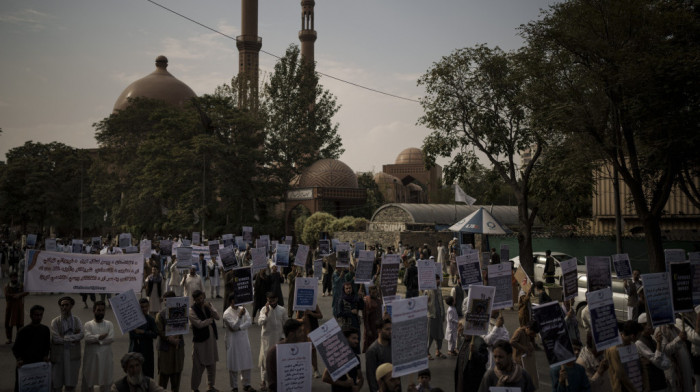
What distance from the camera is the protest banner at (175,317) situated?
821cm

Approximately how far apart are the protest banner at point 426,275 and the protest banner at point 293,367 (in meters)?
5.50

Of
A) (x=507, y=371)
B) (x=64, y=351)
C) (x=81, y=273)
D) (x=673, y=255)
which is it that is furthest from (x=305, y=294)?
(x=673, y=255)

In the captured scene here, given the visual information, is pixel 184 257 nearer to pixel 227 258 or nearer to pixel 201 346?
pixel 227 258

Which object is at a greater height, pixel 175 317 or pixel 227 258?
pixel 227 258

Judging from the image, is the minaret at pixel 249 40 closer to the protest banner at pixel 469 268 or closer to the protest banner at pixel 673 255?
the protest banner at pixel 673 255

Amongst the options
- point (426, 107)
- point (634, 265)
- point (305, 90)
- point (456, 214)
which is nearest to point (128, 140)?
point (305, 90)

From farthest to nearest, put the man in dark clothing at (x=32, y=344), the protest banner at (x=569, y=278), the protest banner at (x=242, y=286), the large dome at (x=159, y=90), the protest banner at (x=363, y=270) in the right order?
the large dome at (x=159, y=90), the protest banner at (x=363, y=270), the protest banner at (x=569, y=278), the protest banner at (x=242, y=286), the man in dark clothing at (x=32, y=344)

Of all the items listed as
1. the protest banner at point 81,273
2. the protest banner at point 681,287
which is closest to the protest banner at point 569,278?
the protest banner at point 681,287

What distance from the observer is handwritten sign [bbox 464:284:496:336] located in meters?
7.27

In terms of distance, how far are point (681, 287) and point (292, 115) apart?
44.7 metres

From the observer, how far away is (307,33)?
67750mm

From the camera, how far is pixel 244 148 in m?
43.4

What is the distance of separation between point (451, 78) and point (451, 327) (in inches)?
559

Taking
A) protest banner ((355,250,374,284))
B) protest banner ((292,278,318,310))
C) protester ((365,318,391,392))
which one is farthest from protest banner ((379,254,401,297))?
protester ((365,318,391,392))
